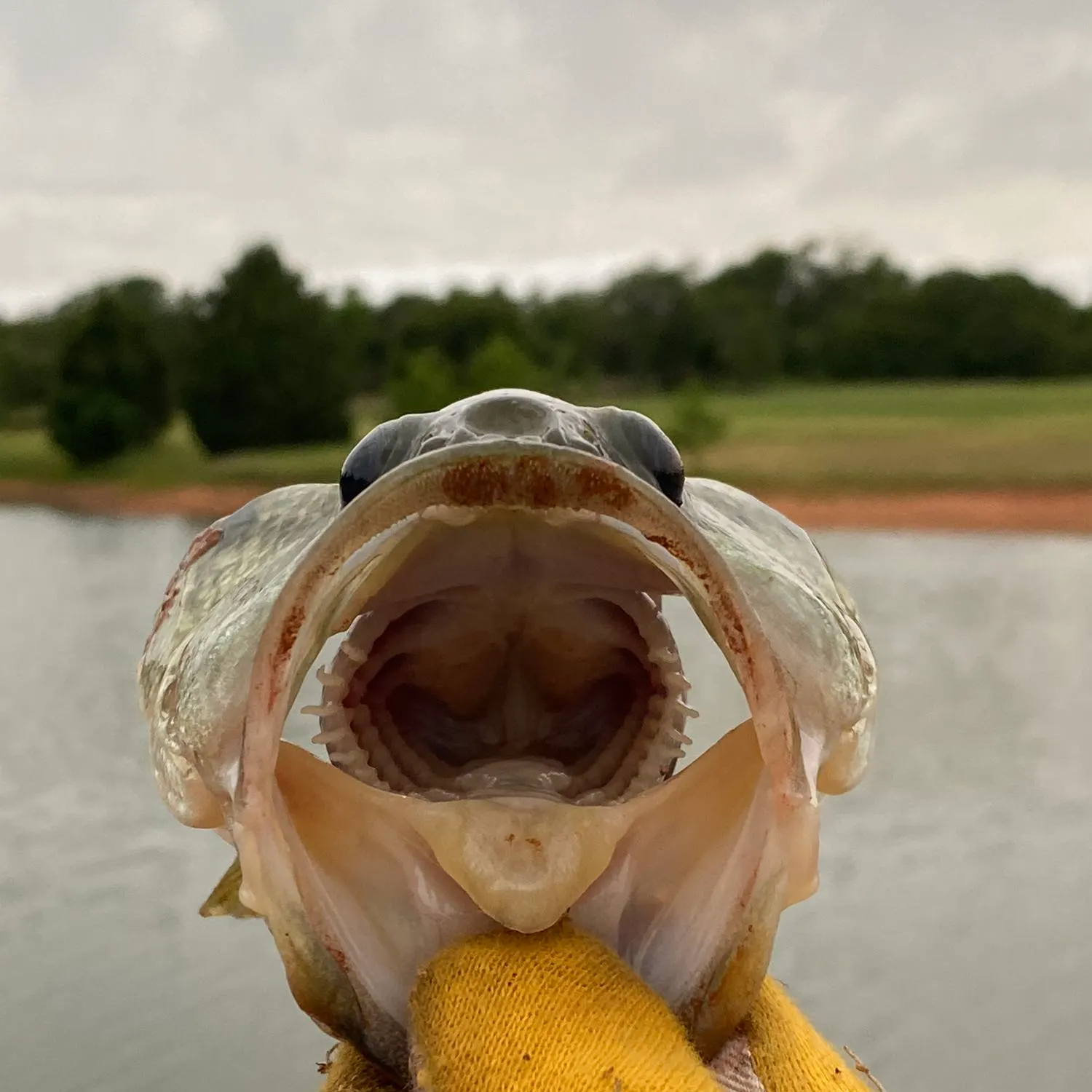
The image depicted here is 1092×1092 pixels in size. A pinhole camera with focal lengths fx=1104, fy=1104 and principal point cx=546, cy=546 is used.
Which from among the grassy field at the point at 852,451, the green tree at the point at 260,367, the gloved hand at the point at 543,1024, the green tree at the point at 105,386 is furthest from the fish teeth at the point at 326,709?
the green tree at the point at 105,386

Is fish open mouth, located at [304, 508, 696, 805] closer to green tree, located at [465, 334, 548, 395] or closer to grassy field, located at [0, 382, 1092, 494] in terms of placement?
grassy field, located at [0, 382, 1092, 494]

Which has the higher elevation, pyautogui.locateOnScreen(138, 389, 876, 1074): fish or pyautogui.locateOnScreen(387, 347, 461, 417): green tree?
pyautogui.locateOnScreen(138, 389, 876, 1074): fish

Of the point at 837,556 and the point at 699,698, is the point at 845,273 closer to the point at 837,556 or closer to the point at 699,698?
the point at 837,556

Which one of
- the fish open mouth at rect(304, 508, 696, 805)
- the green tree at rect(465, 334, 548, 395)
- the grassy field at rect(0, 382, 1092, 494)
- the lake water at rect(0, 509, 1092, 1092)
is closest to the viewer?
the fish open mouth at rect(304, 508, 696, 805)

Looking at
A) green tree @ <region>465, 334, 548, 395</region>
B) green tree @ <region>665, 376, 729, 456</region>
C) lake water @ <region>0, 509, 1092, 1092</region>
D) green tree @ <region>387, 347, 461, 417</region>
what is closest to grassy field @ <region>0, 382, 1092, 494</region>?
green tree @ <region>665, 376, 729, 456</region>

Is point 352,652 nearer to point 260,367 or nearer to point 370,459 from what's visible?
point 370,459

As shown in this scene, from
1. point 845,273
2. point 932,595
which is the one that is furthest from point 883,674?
point 845,273

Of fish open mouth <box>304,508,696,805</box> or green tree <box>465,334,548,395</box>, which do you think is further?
green tree <box>465,334,548,395</box>

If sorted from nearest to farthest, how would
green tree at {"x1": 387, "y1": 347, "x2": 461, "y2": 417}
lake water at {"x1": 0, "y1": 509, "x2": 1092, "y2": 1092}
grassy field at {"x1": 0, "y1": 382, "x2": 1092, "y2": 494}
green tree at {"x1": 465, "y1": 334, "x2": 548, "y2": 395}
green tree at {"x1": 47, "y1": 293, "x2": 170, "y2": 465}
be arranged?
lake water at {"x1": 0, "y1": 509, "x2": 1092, "y2": 1092} → grassy field at {"x1": 0, "y1": 382, "x2": 1092, "y2": 494} → green tree at {"x1": 387, "y1": 347, "x2": 461, "y2": 417} → green tree at {"x1": 465, "y1": 334, "x2": 548, "y2": 395} → green tree at {"x1": 47, "y1": 293, "x2": 170, "y2": 465}
